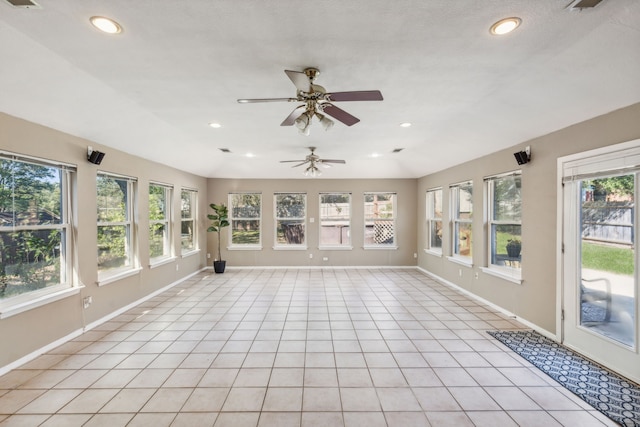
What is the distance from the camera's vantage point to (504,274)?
4387mm

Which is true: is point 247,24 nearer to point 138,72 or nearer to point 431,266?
point 138,72

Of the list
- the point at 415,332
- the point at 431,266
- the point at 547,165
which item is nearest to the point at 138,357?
the point at 415,332

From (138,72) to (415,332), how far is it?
4113 mm

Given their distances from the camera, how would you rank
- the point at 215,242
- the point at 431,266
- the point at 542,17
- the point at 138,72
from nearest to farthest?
the point at 542,17
the point at 138,72
the point at 431,266
the point at 215,242

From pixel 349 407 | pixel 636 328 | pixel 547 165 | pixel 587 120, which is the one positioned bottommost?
pixel 349 407

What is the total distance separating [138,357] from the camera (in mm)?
3064

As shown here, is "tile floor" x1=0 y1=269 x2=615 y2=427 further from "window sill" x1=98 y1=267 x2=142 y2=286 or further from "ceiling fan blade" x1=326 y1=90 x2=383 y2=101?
"ceiling fan blade" x1=326 y1=90 x2=383 y2=101

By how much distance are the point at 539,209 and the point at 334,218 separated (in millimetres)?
4867

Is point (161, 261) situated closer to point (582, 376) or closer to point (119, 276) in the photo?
point (119, 276)

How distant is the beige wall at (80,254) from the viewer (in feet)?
9.38

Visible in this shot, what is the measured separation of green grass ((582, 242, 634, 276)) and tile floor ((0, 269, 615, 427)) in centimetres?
125

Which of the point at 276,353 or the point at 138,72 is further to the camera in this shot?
the point at 276,353


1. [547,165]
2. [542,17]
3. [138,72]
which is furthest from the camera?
[547,165]

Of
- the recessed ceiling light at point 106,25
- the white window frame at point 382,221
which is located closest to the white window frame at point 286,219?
the white window frame at point 382,221
